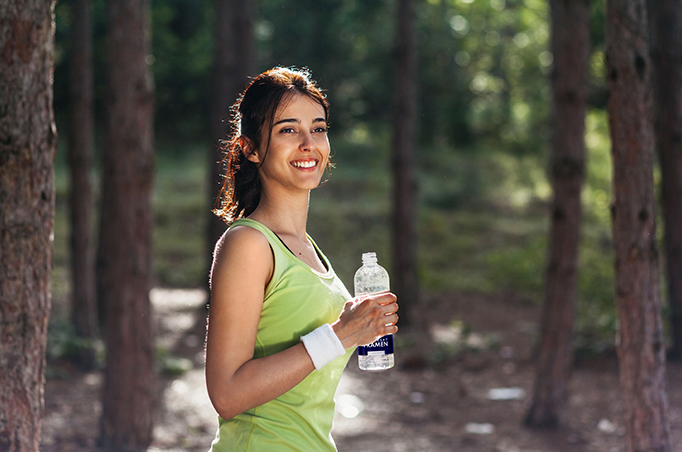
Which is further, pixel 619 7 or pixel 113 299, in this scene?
pixel 113 299

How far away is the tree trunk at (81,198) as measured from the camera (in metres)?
10.0

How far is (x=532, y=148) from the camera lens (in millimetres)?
28250

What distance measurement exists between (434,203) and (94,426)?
19342 mm

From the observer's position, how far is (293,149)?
246 centimetres

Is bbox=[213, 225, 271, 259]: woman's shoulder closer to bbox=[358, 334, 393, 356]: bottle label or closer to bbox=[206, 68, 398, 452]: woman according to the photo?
bbox=[206, 68, 398, 452]: woman

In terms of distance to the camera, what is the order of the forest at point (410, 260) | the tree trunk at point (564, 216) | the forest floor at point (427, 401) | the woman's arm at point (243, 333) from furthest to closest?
1. the tree trunk at point (564, 216)
2. the forest floor at point (427, 401)
3. the forest at point (410, 260)
4. the woman's arm at point (243, 333)

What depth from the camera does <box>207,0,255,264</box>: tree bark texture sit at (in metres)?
12.3

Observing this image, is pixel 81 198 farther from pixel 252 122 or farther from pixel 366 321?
pixel 366 321

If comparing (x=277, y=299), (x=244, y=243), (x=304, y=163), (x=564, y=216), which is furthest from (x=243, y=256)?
(x=564, y=216)

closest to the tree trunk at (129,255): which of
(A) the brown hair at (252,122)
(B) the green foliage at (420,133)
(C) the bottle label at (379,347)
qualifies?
(A) the brown hair at (252,122)

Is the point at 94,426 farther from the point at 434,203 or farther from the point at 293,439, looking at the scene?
the point at 434,203

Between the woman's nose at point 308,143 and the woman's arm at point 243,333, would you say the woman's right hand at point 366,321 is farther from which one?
the woman's nose at point 308,143

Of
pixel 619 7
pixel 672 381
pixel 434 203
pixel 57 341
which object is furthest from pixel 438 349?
pixel 434 203

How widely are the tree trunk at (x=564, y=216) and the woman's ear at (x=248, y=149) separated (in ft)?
18.4
